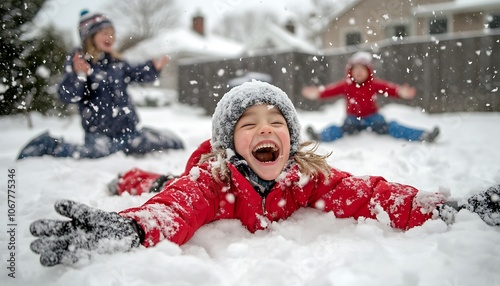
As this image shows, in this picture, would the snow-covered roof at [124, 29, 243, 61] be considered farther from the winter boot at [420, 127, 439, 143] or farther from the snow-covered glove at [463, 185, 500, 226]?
the snow-covered glove at [463, 185, 500, 226]

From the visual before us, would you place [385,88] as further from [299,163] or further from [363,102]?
[299,163]

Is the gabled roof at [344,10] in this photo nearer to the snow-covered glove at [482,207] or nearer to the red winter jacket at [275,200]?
the red winter jacket at [275,200]

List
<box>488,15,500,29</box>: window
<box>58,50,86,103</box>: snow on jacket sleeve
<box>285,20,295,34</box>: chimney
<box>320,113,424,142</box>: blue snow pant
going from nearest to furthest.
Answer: <box>58,50,86,103</box>: snow on jacket sleeve
<box>320,113,424,142</box>: blue snow pant
<box>488,15,500,29</box>: window
<box>285,20,295,34</box>: chimney

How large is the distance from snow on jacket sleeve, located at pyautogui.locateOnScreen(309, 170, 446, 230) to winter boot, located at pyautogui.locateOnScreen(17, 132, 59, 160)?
276 centimetres

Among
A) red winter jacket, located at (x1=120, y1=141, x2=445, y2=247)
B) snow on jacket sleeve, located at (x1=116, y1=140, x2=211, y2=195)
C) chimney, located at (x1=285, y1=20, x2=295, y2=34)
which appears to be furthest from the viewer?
chimney, located at (x1=285, y1=20, x2=295, y2=34)

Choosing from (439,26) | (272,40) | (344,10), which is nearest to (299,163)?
(439,26)

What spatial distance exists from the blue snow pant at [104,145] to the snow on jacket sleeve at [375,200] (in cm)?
241

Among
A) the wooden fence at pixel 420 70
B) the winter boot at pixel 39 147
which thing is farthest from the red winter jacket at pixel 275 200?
the wooden fence at pixel 420 70

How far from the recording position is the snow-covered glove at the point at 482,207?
52.4 inches

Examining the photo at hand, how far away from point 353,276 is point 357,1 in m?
13.9

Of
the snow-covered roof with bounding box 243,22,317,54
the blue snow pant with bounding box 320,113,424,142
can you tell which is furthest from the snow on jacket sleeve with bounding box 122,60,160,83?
the snow-covered roof with bounding box 243,22,317,54

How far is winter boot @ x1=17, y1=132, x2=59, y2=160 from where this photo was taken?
334 centimetres

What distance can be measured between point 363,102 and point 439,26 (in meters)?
9.15

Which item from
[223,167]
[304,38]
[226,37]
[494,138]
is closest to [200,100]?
[494,138]
